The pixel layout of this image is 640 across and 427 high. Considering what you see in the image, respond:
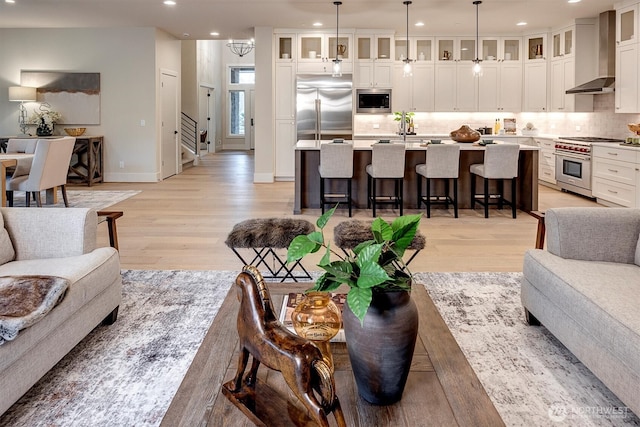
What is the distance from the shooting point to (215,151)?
57.8 ft

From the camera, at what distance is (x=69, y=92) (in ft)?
32.3

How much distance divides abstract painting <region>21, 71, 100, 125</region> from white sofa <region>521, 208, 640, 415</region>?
8964mm

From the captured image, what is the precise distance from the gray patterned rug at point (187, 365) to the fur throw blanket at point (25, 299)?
414mm

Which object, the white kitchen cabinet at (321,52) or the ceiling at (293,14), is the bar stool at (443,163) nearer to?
the ceiling at (293,14)

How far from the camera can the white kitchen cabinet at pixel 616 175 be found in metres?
6.54

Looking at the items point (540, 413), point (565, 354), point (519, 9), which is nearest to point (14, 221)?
point (540, 413)

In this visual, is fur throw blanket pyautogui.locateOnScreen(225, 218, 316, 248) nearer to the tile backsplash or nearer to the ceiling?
the ceiling

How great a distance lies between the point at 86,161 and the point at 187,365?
316 inches

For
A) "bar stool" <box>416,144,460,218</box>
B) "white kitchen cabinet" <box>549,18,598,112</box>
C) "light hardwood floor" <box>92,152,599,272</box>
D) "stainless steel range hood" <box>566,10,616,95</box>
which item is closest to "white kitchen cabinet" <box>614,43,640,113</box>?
"stainless steel range hood" <box>566,10,616,95</box>

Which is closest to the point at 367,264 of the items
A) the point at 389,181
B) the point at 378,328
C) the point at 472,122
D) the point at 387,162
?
the point at 378,328

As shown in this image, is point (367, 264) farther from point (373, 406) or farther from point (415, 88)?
point (415, 88)

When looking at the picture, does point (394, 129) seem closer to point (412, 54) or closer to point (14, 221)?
point (412, 54)

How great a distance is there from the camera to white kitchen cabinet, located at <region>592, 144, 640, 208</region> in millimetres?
6539

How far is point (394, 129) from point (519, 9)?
3.01 metres
